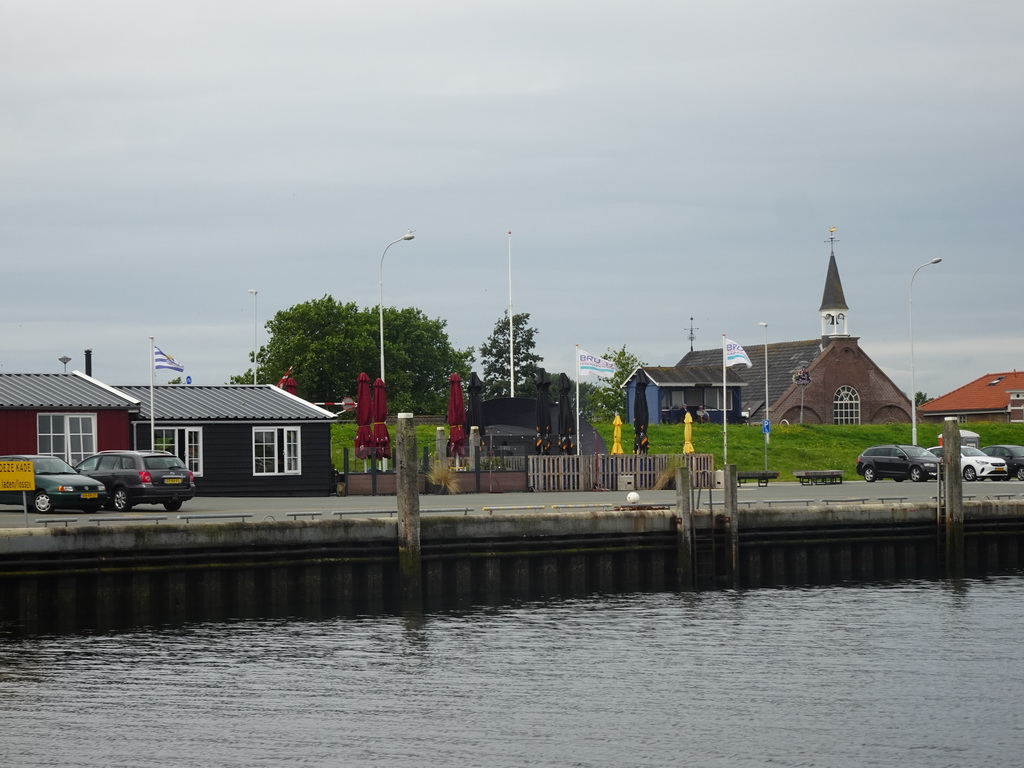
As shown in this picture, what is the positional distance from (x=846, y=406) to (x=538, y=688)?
260ft

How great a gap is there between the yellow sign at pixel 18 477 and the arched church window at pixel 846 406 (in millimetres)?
76695

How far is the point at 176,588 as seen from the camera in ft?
87.9

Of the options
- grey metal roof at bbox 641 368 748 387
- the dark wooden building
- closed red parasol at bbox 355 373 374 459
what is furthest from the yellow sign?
grey metal roof at bbox 641 368 748 387

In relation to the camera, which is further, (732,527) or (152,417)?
(152,417)

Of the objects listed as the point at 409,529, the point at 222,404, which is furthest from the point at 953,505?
the point at 222,404

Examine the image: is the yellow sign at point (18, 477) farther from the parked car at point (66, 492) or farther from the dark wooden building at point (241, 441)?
the dark wooden building at point (241, 441)

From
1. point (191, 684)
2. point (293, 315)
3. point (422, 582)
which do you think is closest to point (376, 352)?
point (293, 315)

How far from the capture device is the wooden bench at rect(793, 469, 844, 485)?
166 ft

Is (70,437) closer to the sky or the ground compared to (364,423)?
closer to the ground

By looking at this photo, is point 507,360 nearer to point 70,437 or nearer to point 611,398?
point 611,398

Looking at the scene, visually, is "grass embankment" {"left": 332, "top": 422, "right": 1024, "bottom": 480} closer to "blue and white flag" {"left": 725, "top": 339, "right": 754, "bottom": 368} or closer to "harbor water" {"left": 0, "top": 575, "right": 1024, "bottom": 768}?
"blue and white flag" {"left": 725, "top": 339, "right": 754, "bottom": 368}

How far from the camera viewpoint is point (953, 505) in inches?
1362

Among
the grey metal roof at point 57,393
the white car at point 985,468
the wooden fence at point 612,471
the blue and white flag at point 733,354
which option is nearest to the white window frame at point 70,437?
the grey metal roof at point 57,393

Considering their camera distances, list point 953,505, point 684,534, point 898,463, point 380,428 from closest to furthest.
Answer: point 684,534 → point 953,505 → point 380,428 → point 898,463
